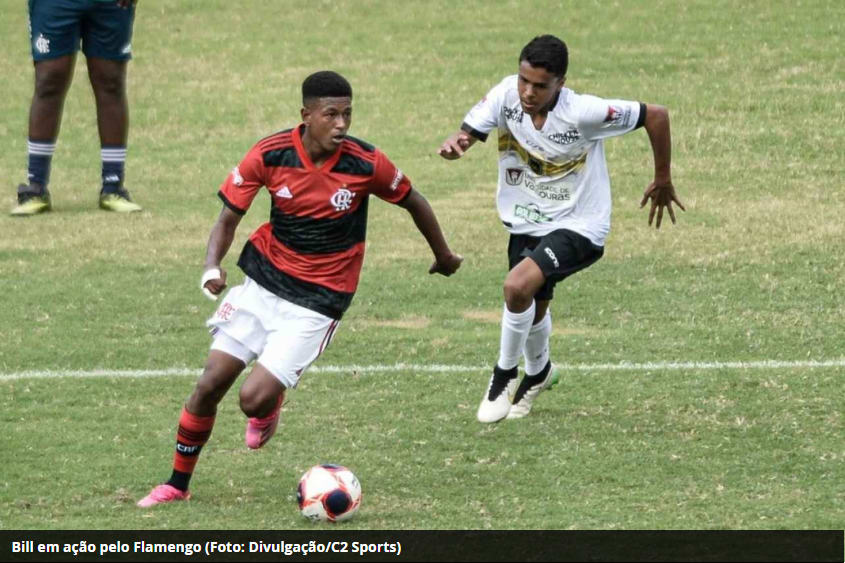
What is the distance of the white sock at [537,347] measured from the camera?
8688 millimetres

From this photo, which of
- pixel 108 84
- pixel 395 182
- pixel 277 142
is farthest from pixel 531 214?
pixel 108 84

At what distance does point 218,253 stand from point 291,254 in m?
0.40

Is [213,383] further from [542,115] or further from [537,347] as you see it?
[542,115]

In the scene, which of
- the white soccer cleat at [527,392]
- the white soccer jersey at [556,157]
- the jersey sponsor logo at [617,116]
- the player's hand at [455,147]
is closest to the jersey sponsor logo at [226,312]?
the player's hand at [455,147]

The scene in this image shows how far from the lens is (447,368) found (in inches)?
376

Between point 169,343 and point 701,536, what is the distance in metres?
4.64

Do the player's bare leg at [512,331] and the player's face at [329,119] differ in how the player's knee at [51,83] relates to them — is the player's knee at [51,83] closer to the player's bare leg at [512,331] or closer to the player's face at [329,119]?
the player's bare leg at [512,331]

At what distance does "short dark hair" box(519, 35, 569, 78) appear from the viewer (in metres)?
8.05

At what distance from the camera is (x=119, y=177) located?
13.9 meters

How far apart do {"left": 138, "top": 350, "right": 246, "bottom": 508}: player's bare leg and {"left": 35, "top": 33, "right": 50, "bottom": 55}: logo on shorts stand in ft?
22.0

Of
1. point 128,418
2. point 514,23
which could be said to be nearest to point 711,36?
point 514,23

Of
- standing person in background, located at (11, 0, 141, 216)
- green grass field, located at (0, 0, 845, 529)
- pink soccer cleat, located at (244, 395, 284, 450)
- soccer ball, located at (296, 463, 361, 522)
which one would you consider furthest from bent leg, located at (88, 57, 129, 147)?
soccer ball, located at (296, 463, 361, 522)

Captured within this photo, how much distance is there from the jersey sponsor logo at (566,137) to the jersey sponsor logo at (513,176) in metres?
0.28
